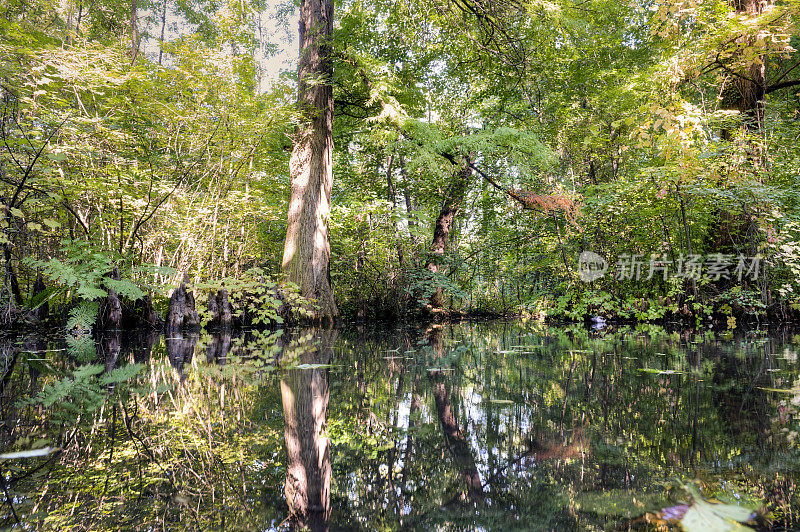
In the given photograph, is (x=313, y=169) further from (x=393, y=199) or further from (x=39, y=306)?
(x=39, y=306)

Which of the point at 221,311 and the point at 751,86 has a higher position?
the point at 751,86

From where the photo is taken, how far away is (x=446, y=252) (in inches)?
354

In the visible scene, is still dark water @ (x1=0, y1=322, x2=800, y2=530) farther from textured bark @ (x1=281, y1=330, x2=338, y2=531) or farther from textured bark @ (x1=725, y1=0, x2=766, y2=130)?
textured bark @ (x1=725, y1=0, x2=766, y2=130)

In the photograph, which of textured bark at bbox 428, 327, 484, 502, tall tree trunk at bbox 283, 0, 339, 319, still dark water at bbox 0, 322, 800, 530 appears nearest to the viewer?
still dark water at bbox 0, 322, 800, 530

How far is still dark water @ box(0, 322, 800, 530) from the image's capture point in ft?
2.64

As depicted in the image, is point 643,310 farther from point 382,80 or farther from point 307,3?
point 307,3

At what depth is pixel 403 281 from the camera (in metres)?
7.92

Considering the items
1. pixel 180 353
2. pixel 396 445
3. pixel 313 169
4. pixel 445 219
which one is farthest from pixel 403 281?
pixel 396 445

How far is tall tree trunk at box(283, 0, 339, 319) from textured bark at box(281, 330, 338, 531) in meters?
3.94

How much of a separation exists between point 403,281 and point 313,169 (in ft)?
9.17

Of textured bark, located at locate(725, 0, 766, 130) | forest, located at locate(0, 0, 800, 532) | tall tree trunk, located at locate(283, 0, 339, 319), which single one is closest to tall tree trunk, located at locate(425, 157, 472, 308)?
forest, located at locate(0, 0, 800, 532)

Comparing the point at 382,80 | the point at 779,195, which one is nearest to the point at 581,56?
Result: the point at 382,80

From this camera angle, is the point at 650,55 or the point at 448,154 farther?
the point at 650,55

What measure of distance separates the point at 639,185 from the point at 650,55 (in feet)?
19.3
